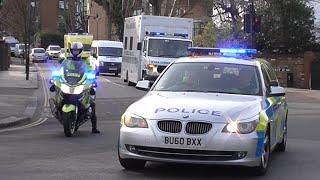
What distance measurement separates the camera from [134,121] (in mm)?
7957

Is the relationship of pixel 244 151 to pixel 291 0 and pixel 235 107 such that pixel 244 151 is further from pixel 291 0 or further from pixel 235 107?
pixel 291 0

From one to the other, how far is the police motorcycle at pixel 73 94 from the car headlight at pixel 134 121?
3.98 meters

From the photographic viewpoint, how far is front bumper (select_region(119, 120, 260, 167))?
7602mm

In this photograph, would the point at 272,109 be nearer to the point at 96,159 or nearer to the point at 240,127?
the point at 240,127

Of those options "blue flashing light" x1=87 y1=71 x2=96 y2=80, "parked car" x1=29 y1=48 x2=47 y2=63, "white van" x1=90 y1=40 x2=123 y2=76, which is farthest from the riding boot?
"parked car" x1=29 y1=48 x2=47 y2=63

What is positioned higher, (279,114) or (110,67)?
(279,114)

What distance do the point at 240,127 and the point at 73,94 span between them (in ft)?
16.9

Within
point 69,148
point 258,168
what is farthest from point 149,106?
point 69,148

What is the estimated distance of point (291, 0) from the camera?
37.2 metres

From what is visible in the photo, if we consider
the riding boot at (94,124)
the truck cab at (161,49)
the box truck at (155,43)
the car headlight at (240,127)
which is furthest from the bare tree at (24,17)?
the car headlight at (240,127)

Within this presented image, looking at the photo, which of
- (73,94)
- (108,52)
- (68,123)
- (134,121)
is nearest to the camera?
(134,121)

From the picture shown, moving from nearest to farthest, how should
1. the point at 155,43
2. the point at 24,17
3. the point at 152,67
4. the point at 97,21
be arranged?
the point at 152,67 < the point at 155,43 < the point at 24,17 < the point at 97,21

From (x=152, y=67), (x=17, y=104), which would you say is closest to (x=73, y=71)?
(x=17, y=104)

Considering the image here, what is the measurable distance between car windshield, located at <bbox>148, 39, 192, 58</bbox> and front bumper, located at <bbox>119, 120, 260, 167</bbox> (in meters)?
19.0
